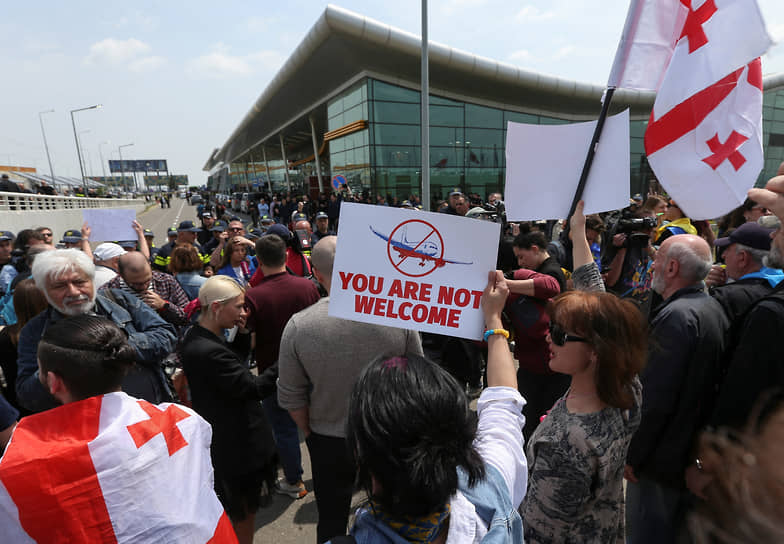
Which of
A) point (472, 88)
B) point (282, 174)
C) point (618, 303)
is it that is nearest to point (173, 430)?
point (618, 303)

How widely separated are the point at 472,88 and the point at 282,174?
2844cm

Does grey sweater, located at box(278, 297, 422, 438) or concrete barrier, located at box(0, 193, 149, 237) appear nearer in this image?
grey sweater, located at box(278, 297, 422, 438)

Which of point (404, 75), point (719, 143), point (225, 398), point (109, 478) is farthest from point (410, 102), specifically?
point (109, 478)

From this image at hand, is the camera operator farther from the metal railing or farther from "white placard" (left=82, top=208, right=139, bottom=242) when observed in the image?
the metal railing

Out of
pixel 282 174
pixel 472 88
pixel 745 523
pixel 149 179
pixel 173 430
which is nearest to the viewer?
pixel 745 523

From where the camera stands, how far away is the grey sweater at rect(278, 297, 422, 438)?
1.87 m

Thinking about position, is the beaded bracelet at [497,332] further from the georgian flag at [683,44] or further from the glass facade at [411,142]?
the glass facade at [411,142]

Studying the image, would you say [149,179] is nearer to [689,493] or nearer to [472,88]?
[472,88]

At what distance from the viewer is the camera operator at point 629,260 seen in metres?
4.18

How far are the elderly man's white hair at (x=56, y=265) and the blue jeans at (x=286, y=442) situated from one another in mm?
1502

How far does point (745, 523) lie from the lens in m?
0.46

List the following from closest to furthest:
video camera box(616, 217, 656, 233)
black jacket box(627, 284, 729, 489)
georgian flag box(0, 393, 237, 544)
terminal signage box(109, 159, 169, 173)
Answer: georgian flag box(0, 393, 237, 544)
black jacket box(627, 284, 729, 489)
video camera box(616, 217, 656, 233)
terminal signage box(109, 159, 169, 173)

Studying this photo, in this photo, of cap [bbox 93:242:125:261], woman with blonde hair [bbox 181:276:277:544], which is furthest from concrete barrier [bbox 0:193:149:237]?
woman with blonde hair [bbox 181:276:277:544]

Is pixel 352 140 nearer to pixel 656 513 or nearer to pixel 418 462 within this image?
pixel 656 513
